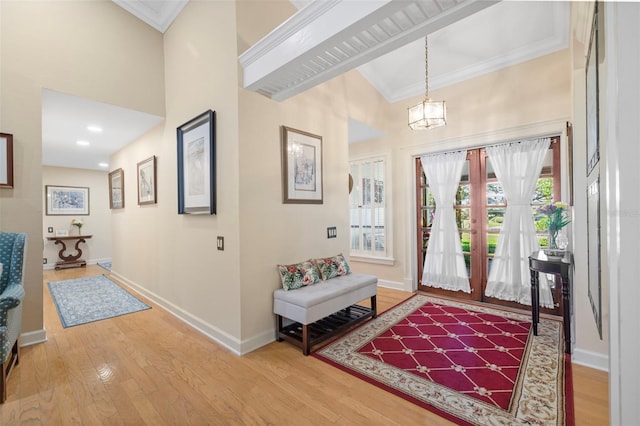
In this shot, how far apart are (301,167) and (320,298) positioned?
1.35 metres

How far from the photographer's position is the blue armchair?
1.93m

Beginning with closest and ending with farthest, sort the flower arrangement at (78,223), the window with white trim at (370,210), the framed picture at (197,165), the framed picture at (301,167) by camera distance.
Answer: the framed picture at (197,165)
the framed picture at (301,167)
the window with white trim at (370,210)
the flower arrangement at (78,223)

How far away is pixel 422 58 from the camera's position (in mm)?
3762

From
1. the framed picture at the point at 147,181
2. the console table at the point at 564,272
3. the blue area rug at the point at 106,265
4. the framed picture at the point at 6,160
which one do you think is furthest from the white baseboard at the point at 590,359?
the blue area rug at the point at 106,265

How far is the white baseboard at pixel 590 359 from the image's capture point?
7.02 feet

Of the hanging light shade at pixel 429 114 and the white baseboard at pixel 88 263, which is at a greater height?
the hanging light shade at pixel 429 114

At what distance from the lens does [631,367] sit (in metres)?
0.77

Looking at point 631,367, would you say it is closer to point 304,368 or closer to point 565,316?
Result: point 304,368

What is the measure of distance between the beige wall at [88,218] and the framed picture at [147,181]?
405cm

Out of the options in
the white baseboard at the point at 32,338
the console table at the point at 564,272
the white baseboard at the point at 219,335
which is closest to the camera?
the console table at the point at 564,272

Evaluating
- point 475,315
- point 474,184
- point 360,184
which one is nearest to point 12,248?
point 360,184

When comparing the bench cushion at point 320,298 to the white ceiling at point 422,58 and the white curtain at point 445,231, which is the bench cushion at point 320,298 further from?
the white ceiling at point 422,58

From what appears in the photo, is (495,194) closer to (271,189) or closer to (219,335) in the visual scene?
(271,189)

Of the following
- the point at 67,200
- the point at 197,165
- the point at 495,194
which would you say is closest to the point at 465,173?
the point at 495,194
